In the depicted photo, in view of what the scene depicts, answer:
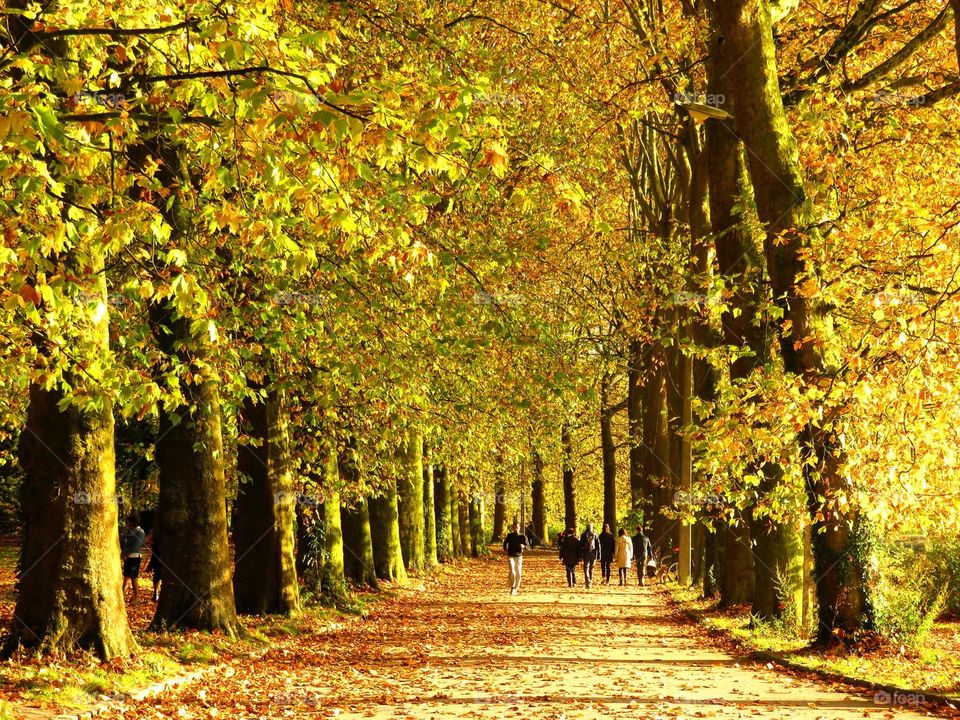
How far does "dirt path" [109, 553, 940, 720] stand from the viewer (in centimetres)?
1104

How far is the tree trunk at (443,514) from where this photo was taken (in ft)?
144

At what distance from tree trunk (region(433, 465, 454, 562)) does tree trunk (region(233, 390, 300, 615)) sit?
23858 mm

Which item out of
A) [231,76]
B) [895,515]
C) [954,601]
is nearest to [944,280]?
[895,515]

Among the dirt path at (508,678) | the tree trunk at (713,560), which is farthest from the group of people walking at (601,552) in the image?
the dirt path at (508,678)

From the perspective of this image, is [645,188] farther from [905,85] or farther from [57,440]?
[57,440]

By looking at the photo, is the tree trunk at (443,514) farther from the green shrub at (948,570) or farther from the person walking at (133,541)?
the green shrub at (948,570)

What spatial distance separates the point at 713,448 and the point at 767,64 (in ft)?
19.6

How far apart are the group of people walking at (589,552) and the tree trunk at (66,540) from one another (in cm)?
1854

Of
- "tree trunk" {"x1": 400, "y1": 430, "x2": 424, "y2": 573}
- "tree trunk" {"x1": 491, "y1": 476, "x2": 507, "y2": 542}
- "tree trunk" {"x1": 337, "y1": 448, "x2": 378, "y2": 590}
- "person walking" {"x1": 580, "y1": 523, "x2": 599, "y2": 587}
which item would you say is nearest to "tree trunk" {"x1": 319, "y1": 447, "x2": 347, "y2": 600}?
"tree trunk" {"x1": 337, "y1": 448, "x2": 378, "y2": 590}

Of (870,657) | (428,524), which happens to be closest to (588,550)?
(428,524)

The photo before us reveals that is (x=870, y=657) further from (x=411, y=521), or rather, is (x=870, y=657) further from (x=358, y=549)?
(x=411, y=521)

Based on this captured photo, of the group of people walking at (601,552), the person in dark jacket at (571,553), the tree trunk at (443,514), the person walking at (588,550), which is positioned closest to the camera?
the person walking at (588,550)

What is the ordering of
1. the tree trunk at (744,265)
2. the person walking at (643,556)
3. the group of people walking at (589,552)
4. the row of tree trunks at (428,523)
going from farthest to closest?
the row of tree trunks at (428,523), the person walking at (643,556), the group of people walking at (589,552), the tree trunk at (744,265)

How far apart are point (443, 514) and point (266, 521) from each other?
26.4 m
